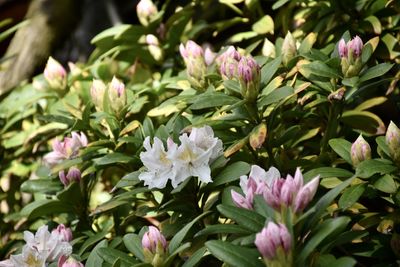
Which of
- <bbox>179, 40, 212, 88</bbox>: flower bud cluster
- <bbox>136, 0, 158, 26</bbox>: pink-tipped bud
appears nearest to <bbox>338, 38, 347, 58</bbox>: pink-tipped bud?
<bbox>179, 40, 212, 88</bbox>: flower bud cluster

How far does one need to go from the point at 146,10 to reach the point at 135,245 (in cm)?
103

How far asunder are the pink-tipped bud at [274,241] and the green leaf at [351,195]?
0.28m

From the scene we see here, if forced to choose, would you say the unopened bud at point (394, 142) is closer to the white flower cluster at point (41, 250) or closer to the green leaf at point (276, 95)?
the green leaf at point (276, 95)

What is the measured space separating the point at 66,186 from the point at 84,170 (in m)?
0.05

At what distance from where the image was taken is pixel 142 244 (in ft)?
3.90

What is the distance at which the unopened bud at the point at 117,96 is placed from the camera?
158cm

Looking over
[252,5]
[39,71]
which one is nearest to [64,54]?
[39,71]

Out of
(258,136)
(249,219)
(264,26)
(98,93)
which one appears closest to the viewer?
(249,219)

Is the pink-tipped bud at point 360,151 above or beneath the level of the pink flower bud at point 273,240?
beneath

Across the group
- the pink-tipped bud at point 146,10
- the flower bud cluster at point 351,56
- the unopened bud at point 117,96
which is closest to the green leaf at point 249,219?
the flower bud cluster at point 351,56

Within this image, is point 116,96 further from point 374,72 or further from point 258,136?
point 374,72

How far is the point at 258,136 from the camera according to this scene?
1.32 meters

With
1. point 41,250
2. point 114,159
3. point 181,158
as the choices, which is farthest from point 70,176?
point 181,158

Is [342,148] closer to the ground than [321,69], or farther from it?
closer to the ground
